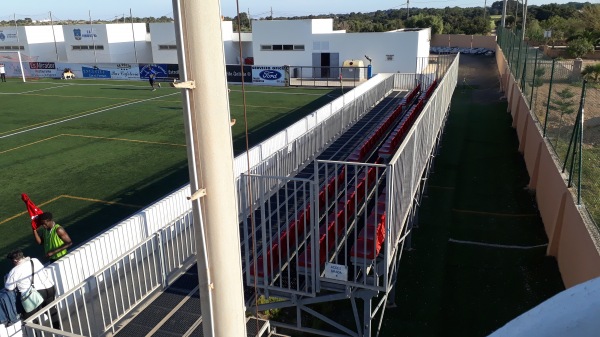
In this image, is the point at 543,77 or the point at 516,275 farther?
the point at 543,77

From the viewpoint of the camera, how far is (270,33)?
4181cm

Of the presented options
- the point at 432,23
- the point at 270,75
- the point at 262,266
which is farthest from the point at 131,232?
the point at 432,23

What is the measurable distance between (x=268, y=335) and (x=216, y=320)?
3.84 meters

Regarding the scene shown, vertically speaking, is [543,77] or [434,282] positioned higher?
[543,77]

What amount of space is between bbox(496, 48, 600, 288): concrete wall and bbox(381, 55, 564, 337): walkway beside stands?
0.34m

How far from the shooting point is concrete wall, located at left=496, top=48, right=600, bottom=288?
8015 millimetres

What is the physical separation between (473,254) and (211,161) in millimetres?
8612

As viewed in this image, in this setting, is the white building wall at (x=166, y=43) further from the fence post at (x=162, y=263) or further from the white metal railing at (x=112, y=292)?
the fence post at (x=162, y=263)

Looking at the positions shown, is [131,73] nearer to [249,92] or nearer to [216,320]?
[249,92]

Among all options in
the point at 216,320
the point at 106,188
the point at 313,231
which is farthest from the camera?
the point at 106,188

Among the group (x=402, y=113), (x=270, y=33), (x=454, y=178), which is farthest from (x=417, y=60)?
(x=454, y=178)

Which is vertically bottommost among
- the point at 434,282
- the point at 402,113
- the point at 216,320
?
the point at 434,282

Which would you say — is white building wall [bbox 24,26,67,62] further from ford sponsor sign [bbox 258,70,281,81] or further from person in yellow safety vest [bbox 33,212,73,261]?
person in yellow safety vest [bbox 33,212,73,261]

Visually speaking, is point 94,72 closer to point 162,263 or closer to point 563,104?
point 563,104
